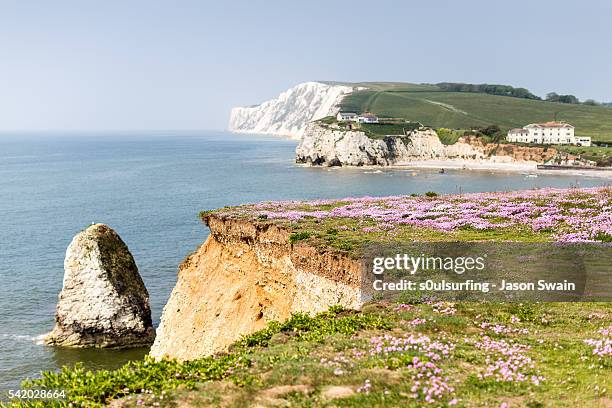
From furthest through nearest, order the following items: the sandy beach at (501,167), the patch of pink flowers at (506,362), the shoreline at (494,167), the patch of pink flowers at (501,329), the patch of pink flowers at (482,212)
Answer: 1. the shoreline at (494,167)
2. the sandy beach at (501,167)
3. the patch of pink flowers at (482,212)
4. the patch of pink flowers at (501,329)
5. the patch of pink flowers at (506,362)

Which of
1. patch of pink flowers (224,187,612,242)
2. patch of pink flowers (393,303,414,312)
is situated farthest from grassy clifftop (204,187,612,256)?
patch of pink flowers (393,303,414,312)

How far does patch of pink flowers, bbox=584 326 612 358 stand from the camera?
11550mm

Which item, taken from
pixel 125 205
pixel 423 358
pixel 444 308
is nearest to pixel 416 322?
pixel 444 308

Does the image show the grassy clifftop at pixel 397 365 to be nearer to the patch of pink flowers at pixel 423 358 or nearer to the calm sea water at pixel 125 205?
the patch of pink flowers at pixel 423 358

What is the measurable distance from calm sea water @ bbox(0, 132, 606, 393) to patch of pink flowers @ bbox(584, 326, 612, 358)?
105 ft

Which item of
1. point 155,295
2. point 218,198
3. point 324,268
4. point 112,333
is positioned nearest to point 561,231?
point 324,268

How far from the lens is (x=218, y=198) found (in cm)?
10669

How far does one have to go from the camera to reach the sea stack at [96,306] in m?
40.7

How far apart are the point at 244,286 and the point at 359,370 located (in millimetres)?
15426

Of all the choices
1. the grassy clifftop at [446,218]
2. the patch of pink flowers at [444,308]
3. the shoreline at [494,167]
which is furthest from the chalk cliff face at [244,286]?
the shoreline at [494,167]

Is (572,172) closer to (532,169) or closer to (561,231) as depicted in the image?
(532,169)

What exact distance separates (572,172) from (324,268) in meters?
163

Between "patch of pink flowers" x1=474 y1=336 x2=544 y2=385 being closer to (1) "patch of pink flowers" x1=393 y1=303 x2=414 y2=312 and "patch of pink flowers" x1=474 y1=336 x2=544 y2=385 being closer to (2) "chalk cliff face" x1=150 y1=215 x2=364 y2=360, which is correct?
(1) "patch of pink flowers" x1=393 y1=303 x2=414 y2=312

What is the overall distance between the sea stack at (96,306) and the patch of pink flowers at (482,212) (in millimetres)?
15886
